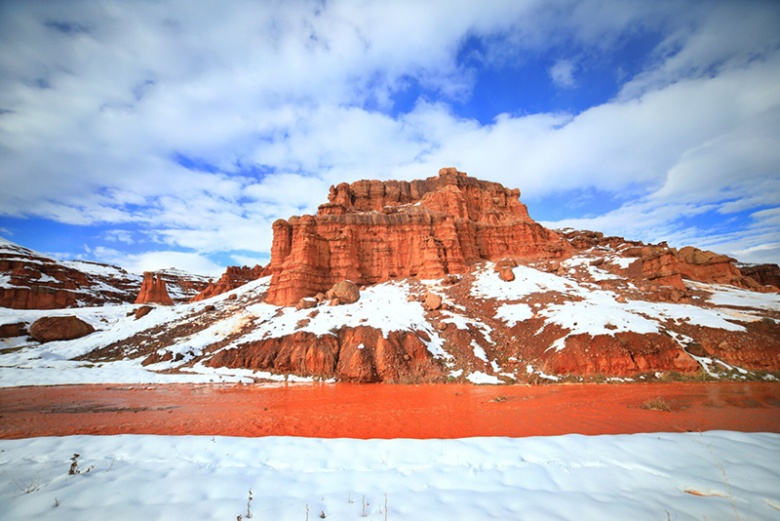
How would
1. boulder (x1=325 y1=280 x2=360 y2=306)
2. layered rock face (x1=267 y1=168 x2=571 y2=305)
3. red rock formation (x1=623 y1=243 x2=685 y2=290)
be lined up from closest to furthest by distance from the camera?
red rock formation (x1=623 y1=243 x2=685 y2=290)
boulder (x1=325 y1=280 x2=360 y2=306)
layered rock face (x1=267 y1=168 x2=571 y2=305)

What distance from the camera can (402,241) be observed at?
45.1m

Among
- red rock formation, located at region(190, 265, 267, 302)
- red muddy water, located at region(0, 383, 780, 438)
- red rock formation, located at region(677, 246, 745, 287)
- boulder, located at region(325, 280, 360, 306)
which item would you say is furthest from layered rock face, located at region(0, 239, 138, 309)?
red rock formation, located at region(677, 246, 745, 287)

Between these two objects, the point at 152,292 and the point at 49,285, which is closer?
the point at 152,292

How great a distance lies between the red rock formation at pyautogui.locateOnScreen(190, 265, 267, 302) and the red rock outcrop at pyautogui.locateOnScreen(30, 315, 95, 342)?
16790mm

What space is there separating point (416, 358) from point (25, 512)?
854 inches

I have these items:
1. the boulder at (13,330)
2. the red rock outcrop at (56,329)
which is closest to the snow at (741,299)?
the red rock outcrop at (56,329)

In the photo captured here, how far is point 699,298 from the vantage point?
27609 mm

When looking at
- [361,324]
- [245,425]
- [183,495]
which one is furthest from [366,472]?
[361,324]

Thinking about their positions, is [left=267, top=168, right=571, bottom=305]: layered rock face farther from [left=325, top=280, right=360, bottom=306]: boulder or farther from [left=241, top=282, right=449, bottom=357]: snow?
[left=241, top=282, right=449, bottom=357]: snow

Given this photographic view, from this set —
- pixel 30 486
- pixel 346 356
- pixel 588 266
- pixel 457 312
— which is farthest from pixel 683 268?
pixel 30 486

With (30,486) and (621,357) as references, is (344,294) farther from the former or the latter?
(30,486)

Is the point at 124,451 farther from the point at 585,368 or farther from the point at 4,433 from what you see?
the point at 585,368

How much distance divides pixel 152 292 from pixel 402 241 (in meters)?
45.8

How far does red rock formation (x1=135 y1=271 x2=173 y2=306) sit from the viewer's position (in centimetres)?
5584
